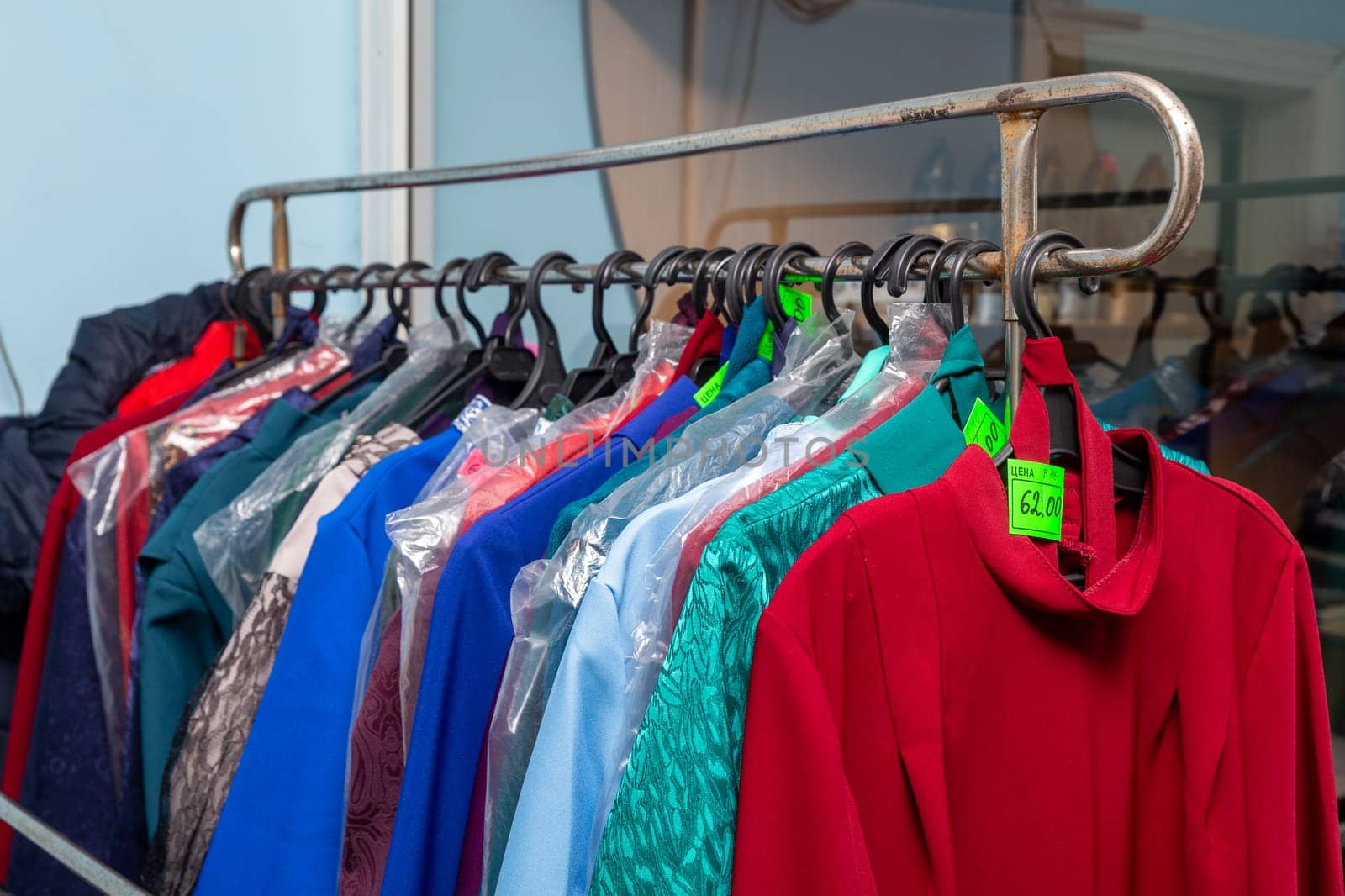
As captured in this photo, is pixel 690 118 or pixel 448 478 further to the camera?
pixel 690 118

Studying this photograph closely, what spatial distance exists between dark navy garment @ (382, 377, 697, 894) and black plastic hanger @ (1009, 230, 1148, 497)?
359 mm

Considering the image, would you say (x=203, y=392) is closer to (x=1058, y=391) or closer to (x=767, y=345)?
(x=767, y=345)

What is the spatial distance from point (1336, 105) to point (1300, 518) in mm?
443

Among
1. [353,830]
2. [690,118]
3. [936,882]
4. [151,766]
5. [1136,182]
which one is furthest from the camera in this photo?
[690,118]

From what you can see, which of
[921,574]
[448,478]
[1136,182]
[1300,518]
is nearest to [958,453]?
[921,574]

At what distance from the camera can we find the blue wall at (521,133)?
2195mm

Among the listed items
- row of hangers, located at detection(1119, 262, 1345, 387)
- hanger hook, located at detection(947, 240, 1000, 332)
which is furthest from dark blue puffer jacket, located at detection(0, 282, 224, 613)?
row of hangers, located at detection(1119, 262, 1345, 387)

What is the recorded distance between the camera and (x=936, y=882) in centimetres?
65

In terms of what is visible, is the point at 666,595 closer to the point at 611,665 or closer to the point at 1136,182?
the point at 611,665

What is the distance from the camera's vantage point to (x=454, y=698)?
0.77 meters


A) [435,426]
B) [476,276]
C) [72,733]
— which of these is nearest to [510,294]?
[476,276]

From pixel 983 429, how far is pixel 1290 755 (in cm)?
27

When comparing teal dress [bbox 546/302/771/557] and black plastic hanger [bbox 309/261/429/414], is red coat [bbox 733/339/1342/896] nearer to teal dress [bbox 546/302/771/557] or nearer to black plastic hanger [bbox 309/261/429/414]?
teal dress [bbox 546/302/771/557]

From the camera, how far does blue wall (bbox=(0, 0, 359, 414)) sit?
2.02 m
